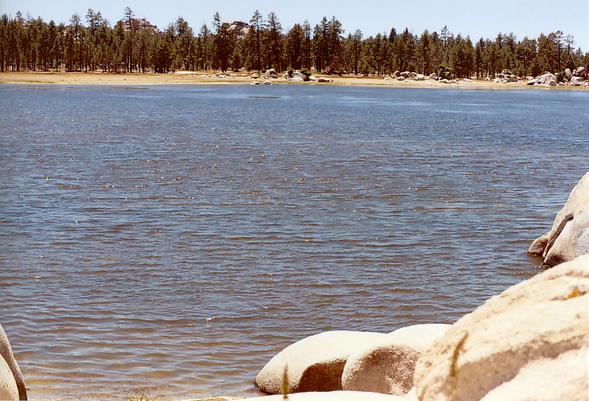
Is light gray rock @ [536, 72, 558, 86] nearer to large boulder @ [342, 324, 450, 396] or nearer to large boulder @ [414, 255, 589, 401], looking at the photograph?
large boulder @ [342, 324, 450, 396]

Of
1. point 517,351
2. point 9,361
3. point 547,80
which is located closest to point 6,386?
point 9,361

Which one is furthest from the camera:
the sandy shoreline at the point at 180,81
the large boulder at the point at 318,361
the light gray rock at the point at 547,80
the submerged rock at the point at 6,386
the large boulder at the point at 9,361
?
the light gray rock at the point at 547,80

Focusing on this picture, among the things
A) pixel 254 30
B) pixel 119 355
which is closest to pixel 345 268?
pixel 119 355

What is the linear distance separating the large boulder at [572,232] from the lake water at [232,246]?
53 cm

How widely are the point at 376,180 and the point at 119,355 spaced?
17.8 metres

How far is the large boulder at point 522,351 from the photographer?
3791 mm

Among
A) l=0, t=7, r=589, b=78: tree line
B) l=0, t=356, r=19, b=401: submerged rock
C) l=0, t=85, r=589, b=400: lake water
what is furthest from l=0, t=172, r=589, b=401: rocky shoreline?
l=0, t=7, r=589, b=78: tree line

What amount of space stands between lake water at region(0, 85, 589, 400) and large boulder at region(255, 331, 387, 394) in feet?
2.94

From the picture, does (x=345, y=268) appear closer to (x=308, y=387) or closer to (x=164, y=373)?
(x=164, y=373)

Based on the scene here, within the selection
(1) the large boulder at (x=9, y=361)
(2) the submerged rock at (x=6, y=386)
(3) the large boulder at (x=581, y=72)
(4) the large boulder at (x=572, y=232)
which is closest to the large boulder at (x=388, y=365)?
(2) the submerged rock at (x=6, y=386)

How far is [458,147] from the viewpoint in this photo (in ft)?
136

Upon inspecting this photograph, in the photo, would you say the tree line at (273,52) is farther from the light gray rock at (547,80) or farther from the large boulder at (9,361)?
the large boulder at (9,361)

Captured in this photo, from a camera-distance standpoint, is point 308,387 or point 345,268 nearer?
point 308,387

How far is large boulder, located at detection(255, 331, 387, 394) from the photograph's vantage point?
8.84 metres
